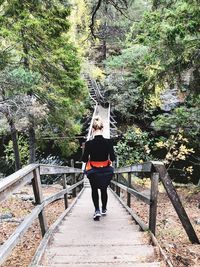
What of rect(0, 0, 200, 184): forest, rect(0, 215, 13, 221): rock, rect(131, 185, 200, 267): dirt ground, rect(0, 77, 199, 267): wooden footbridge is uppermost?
rect(0, 0, 200, 184): forest

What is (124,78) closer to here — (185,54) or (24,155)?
(24,155)

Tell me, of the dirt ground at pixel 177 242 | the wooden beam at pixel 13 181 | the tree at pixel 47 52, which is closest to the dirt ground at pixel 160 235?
the dirt ground at pixel 177 242

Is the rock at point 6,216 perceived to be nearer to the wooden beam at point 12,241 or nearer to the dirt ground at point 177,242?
the dirt ground at point 177,242

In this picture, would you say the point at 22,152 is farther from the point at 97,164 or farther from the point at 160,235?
the point at 160,235

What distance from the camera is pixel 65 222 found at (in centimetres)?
581

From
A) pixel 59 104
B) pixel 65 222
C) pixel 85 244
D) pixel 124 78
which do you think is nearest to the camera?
pixel 85 244

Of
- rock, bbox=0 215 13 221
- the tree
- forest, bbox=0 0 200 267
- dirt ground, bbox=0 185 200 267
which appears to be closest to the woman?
forest, bbox=0 0 200 267

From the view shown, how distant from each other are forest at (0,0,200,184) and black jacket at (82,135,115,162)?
218cm

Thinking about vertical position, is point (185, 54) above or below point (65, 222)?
above

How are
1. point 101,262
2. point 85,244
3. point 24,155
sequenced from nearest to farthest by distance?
point 101,262 < point 85,244 < point 24,155

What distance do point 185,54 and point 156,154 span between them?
15.3 m

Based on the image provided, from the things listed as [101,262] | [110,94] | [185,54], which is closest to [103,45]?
[110,94]

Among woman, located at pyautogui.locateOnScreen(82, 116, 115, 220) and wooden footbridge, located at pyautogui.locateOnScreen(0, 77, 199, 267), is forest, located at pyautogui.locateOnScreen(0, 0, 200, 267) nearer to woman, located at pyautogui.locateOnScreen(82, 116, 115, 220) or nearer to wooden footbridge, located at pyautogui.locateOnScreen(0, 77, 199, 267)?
wooden footbridge, located at pyautogui.locateOnScreen(0, 77, 199, 267)

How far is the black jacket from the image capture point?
6046 millimetres
